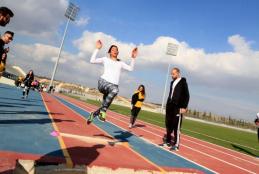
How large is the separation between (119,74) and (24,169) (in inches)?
161

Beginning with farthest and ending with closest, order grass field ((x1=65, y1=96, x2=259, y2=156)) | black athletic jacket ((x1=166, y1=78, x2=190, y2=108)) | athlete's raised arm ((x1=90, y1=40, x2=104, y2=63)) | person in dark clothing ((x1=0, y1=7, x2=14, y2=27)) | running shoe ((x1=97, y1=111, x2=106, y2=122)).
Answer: grass field ((x1=65, y1=96, x2=259, y2=156)) → black athletic jacket ((x1=166, y1=78, x2=190, y2=108)) → running shoe ((x1=97, y1=111, x2=106, y2=122)) → athlete's raised arm ((x1=90, y1=40, x2=104, y2=63)) → person in dark clothing ((x1=0, y1=7, x2=14, y2=27))

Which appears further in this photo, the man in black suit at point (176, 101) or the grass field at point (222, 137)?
the grass field at point (222, 137)

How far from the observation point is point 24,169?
3.59 m

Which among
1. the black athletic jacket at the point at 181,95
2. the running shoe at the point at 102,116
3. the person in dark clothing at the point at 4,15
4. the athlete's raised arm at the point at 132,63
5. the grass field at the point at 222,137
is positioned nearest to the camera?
the person in dark clothing at the point at 4,15

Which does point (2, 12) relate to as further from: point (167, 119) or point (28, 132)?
point (167, 119)

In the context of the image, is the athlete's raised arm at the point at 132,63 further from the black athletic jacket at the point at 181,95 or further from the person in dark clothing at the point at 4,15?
the person in dark clothing at the point at 4,15

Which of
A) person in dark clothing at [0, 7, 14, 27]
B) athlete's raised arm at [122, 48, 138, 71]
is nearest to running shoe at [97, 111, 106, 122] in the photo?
athlete's raised arm at [122, 48, 138, 71]

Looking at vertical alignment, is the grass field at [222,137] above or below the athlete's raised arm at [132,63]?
below

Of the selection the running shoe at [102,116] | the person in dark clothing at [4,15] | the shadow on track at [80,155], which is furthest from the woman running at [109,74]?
the person in dark clothing at [4,15]

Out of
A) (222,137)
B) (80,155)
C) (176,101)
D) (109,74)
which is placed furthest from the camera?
(222,137)

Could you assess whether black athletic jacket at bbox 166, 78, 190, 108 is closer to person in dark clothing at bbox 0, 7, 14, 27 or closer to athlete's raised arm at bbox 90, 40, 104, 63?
athlete's raised arm at bbox 90, 40, 104, 63

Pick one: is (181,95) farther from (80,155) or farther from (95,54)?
(80,155)

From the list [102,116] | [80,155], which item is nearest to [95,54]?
[102,116]

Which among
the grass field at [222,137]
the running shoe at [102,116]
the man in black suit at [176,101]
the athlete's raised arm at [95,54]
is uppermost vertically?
the athlete's raised arm at [95,54]
